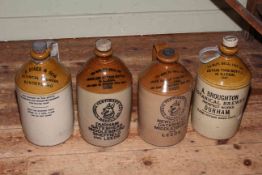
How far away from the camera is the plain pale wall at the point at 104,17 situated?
181 cm

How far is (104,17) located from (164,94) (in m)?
0.78

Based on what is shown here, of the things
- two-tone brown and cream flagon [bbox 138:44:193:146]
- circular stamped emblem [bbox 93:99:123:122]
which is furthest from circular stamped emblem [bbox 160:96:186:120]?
circular stamped emblem [bbox 93:99:123:122]

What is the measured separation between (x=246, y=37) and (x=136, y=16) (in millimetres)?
460

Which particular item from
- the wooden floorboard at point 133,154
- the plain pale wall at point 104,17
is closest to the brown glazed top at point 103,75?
the wooden floorboard at point 133,154

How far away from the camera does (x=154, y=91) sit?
3.83 feet

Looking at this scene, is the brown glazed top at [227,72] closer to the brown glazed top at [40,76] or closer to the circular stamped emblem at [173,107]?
the circular stamped emblem at [173,107]

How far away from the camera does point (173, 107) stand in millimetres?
1189

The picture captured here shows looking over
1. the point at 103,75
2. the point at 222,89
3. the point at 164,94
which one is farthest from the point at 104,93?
the point at 222,89

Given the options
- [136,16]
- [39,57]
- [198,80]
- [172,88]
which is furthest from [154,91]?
[136,16]

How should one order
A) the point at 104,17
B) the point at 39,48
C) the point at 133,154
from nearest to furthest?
the point at 39,48
the point at 133,154
the point at 104,17

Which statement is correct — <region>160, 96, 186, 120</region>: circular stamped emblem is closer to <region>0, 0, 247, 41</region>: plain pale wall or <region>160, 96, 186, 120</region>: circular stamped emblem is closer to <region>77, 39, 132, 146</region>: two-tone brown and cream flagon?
<region>77, 39, 132, 146</region>: two-tone brown and cream flagon

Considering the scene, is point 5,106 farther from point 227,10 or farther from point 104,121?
point 227,10

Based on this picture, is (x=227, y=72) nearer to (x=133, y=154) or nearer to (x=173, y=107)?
(x=173, y=107)

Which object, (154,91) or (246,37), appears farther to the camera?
(246,37)
